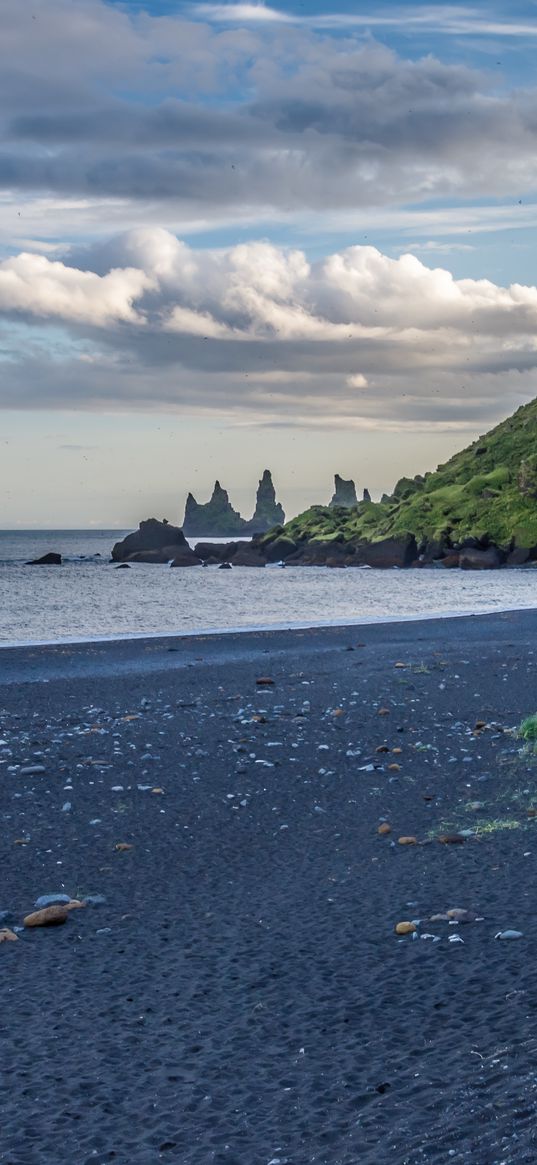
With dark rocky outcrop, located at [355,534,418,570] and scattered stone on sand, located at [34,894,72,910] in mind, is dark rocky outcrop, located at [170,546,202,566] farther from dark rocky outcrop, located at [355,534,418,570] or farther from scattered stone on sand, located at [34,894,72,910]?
scattered stone on sand, located at [34,894,72,910]

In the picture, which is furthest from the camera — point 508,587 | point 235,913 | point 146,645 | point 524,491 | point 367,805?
point 524,491

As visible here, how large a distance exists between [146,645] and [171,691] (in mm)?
9577

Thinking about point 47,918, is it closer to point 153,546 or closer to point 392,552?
point 392,552

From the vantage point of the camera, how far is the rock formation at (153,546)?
125m

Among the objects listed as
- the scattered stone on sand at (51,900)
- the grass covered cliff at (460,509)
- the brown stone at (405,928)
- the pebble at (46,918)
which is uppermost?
the grass covered cliff at (460,509)

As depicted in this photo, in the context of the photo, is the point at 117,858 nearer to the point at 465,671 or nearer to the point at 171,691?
the point at 171,691

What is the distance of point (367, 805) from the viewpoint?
10.1 meters

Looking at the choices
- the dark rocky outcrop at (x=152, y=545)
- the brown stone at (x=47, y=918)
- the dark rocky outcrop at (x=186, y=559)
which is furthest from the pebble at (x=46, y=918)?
the dark rocky outcrop at (x=152, y=545)

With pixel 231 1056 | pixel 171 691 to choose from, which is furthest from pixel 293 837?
pixel 171 691

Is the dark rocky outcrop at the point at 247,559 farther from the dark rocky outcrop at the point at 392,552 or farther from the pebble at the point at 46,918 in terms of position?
the pebble at the point at 46,918

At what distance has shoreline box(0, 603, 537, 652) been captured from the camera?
30361 millimetres

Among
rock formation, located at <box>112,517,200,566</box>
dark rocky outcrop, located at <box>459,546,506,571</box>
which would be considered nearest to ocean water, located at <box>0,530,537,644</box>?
dark rocky outcrop, located at <box>459,546,506,571</box>

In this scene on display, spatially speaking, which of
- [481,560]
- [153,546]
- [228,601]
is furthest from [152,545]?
[228,601]

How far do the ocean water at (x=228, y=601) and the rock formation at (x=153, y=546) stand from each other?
155 ft
